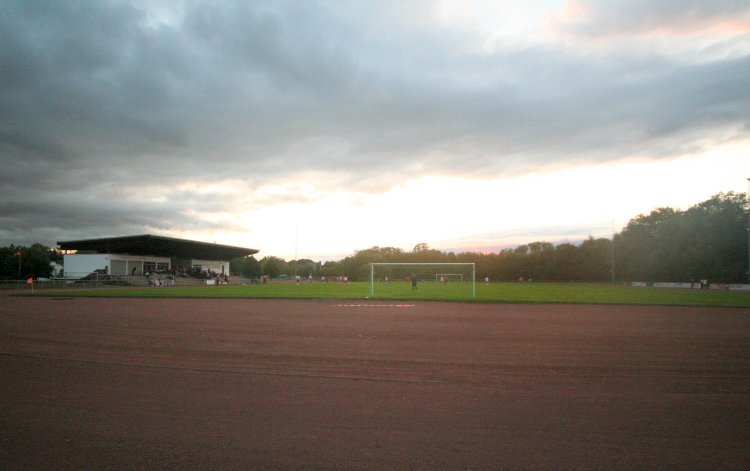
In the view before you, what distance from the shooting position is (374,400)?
6.64 metres

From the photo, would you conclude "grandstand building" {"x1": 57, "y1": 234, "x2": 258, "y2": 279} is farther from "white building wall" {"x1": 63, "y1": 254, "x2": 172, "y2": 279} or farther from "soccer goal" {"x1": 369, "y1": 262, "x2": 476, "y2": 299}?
"soccer goal" {"x1": 369, "y1": 262, "x2": 476, "y2": 299}

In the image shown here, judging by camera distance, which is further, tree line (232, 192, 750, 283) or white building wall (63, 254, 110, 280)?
tree line (232, 192, 750, 283)

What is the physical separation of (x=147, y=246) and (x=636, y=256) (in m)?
87.4

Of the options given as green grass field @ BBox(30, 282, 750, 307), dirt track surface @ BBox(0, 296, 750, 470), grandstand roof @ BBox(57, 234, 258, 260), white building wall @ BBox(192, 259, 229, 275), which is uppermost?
grandstand roof @ BBox(57, 234, 258, 260)

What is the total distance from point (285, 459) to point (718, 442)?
475 centimetres

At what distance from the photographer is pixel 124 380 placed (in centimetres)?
779

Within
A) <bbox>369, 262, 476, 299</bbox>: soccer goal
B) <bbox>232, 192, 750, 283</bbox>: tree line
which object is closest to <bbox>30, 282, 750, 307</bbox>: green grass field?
<bbox>369, 262, 476, 299</bbox>: soccer goal

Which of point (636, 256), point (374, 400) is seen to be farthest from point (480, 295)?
point (636, 256)

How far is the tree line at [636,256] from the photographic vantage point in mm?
71500

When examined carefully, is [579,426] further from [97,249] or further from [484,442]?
[97,249]

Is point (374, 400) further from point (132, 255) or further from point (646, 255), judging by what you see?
point (646, 255)

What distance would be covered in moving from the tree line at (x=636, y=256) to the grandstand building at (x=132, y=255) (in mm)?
7791

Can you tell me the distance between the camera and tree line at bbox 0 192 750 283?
7150 centimetres

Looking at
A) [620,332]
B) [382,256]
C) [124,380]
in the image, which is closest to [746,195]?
[382,256]
